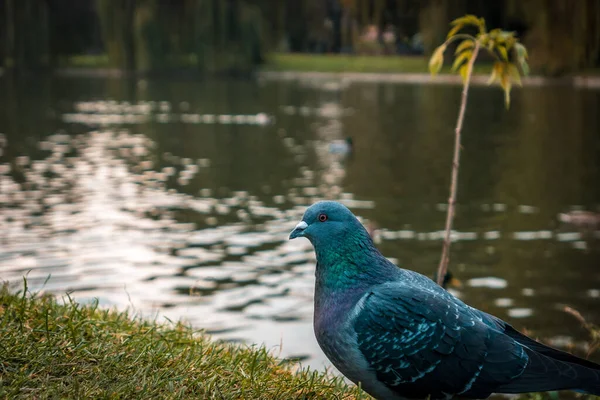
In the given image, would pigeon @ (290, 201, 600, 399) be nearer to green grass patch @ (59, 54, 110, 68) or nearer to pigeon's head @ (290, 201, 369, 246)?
pigeon's head @ (290, 201, 369, 246)

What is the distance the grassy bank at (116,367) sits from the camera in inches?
145

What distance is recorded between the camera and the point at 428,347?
11.8 feet

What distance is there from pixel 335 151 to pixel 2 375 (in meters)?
20.0

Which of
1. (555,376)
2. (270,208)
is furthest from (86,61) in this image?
(555,376)

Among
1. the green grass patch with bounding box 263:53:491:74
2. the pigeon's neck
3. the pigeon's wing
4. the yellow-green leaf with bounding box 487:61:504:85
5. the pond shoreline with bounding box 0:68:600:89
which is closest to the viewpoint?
the pigeon's wing

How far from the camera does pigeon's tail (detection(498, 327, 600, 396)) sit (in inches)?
142

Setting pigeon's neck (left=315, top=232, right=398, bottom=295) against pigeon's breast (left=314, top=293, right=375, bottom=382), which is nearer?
pigeon's breast (left=314, top=293, right=375, bottom=382)

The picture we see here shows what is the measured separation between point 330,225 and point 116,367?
4.19 feet

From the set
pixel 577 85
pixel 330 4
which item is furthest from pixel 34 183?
pixel 577 85

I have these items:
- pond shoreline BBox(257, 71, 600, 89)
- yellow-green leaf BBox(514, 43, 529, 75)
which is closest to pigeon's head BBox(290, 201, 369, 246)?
yellow-green leaf BBox(514, 43, 529, 75)

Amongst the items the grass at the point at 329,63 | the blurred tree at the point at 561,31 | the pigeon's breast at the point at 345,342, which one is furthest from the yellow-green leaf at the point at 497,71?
the grass at the point at 329,63

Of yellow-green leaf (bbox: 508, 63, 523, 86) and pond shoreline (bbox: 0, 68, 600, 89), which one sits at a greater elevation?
yellow-green leaf (bbox: 508, 63, 523, 86)

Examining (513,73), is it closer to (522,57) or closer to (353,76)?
(522,57)

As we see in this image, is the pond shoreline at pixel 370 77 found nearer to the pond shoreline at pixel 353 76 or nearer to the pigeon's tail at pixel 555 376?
the pond shoreline at pixel 353 76
